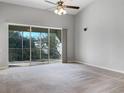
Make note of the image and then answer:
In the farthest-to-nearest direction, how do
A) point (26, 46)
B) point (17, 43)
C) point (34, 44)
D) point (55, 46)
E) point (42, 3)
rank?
1. point (55, 46)
2. point (34, 44)
3. point (26, 46)
4. point (17, 43)
5. point (42, 3)

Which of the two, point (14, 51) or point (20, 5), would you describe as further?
point (14, 51)

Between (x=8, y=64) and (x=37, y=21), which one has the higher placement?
(x=37, y=21)

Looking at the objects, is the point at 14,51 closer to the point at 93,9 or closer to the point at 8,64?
the point at 8,64

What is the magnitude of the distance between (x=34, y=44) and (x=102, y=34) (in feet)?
12.0

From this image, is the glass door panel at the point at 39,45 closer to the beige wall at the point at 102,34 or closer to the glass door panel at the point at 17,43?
the glass door panel at the point at 17,43

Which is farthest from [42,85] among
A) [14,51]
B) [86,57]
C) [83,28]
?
[83,28]

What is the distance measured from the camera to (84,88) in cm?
372

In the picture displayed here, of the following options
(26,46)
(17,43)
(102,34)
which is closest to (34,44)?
(26,46)

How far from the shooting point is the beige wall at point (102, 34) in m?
5.75

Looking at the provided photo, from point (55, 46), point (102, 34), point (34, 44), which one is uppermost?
point (102, 34)

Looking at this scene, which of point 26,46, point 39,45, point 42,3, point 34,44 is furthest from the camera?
point 39,45

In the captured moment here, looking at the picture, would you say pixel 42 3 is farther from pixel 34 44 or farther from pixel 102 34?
pixel 102 34

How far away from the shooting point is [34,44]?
741 cm

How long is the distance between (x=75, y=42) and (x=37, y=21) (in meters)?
2.79
